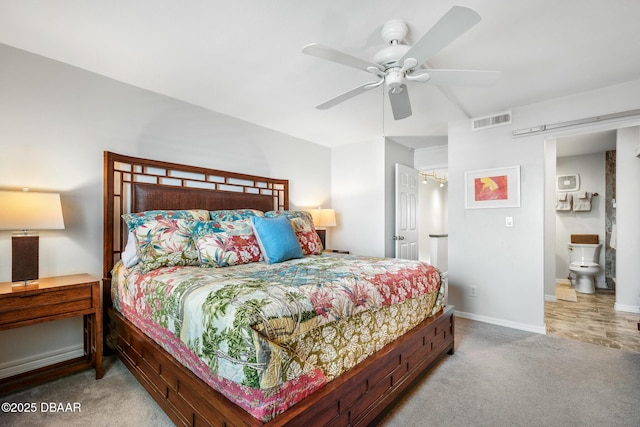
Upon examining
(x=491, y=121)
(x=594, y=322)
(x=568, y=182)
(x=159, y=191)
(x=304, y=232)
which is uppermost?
(x=491, y=121)

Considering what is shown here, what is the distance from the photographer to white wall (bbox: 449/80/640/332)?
3117 mm

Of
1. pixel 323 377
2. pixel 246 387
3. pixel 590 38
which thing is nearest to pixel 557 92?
pixel 590 38

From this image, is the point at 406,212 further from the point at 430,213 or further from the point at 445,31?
the point at 445,31

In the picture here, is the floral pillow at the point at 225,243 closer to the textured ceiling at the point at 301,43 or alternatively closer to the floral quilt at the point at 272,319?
the floral quilt at the point at 272,319

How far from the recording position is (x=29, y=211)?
6.68ft

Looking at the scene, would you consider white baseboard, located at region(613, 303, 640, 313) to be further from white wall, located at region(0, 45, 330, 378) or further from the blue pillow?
white wall, located at region(0, 45, 330, 378)

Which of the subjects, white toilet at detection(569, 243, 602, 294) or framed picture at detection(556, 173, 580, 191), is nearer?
white toilet at detection(569, 243, 602, 294)

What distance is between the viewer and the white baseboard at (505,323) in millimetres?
3176

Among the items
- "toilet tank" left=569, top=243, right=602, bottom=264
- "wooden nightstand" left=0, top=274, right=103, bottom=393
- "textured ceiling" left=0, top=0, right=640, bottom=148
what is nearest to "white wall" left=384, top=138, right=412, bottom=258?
"textured ceiling" left=0, top=0, right=640, bottom=148

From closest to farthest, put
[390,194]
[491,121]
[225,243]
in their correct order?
[225,243] < [491,121] < [390,194]

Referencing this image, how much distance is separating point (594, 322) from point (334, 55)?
411 cm

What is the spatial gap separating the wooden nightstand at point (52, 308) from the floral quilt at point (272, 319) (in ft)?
0.71

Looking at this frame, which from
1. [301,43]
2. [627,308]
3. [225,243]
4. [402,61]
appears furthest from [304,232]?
[627,308]

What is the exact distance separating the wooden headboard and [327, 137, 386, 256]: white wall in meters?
1.50
